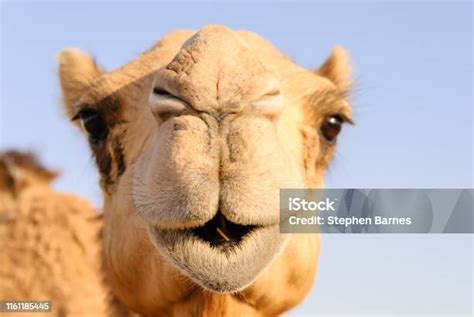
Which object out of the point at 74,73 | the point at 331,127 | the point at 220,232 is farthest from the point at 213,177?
the point at 74,73

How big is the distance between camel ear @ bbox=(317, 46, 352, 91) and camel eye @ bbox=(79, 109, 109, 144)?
1601 mm

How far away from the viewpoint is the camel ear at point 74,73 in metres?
5.39

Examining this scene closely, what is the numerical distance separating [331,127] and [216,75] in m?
1.46

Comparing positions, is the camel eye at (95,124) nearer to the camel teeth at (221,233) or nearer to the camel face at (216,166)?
the camel face at (216,166)

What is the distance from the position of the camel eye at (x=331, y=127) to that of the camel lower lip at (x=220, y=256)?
1.31 meters

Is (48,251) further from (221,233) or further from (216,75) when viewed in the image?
(216,75)

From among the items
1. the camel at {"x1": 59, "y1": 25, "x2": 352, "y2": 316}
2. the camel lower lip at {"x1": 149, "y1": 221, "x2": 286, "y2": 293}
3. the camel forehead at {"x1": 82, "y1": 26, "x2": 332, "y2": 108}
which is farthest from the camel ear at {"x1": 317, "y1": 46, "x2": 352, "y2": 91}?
the camel lower lip at {"x1": 149, "y1": 221, "x2": 286, "y2": 293}

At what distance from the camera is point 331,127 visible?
4.73 m

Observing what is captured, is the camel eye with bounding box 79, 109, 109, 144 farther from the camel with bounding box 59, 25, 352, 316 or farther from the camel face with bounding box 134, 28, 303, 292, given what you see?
the camel face with bounding box 134, 28, 303, 292

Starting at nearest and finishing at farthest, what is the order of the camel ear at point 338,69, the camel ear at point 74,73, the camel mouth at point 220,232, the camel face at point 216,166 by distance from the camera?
the camel face at point 216,166 < the camel mouth at point 220,232 < the camel ear at point 74,73 < the camel ear at point 338,69

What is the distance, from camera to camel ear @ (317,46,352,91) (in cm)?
554

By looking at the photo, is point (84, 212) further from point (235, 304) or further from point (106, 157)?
point (235, 304)

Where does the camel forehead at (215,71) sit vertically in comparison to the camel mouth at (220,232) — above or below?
above

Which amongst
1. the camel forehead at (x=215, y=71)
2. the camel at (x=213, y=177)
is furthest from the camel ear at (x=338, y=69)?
the camel forehead at (x=215, y=71)
